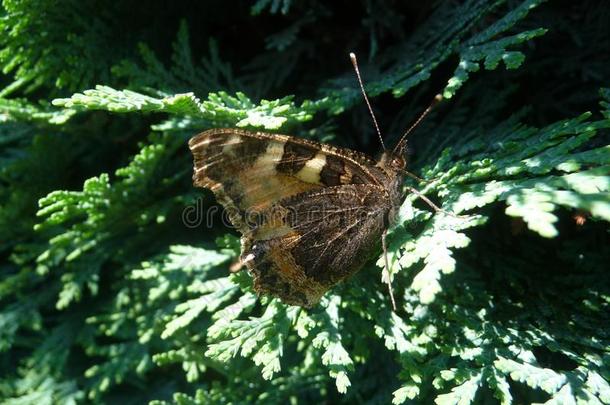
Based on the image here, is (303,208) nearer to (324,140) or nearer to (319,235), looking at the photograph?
(319,235)

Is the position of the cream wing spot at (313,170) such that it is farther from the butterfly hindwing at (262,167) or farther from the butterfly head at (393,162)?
the butterfly head at (393,162)

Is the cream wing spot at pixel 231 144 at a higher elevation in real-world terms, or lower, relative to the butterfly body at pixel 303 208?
higher

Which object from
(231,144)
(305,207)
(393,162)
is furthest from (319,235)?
(231,144)

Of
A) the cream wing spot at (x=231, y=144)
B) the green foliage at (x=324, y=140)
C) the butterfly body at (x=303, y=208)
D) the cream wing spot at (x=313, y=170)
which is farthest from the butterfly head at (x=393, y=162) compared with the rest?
the cream wing spot at (x=231, y=144)

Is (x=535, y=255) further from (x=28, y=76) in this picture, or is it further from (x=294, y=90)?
(x=28, y=76)

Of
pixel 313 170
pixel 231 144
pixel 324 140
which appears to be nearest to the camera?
pixel 231 144

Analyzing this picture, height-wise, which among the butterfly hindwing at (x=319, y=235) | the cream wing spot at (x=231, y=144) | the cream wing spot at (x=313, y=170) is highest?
the cream wing spot at (x=231, y=144)
